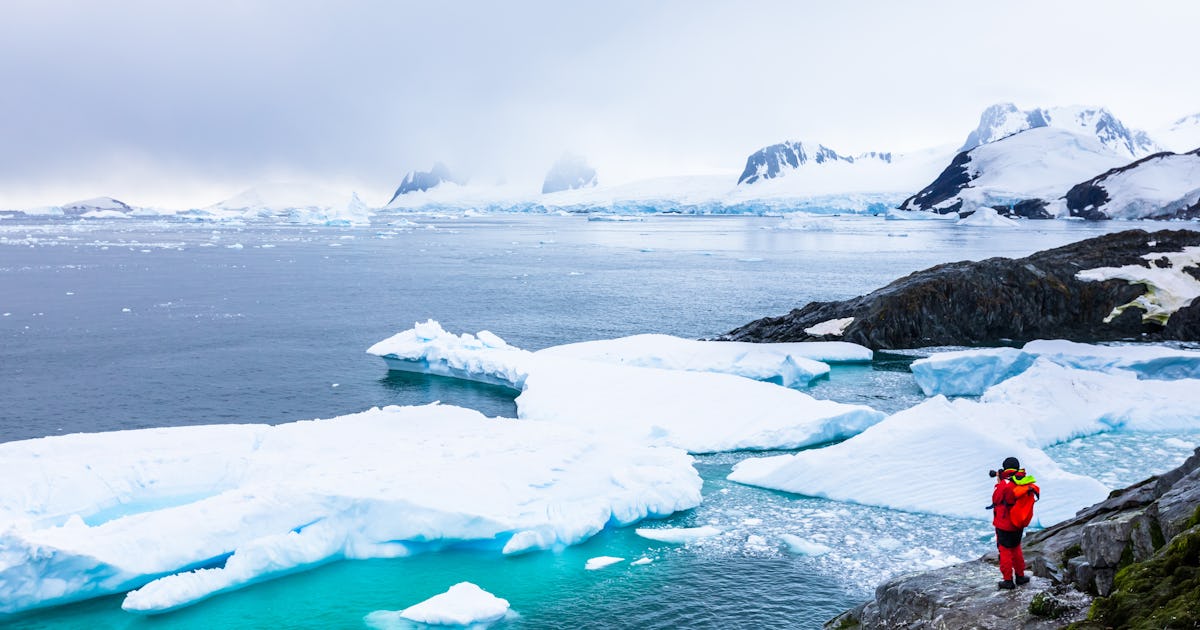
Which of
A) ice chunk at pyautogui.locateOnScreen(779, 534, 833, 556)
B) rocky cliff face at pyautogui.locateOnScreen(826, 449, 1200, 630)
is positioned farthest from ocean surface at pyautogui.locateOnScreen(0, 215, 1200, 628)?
rocky cliff face at pyautogui.locateOnScreen(826, 449, 1200, 630)

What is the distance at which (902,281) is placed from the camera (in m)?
36.6

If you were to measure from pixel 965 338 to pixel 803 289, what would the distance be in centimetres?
1685

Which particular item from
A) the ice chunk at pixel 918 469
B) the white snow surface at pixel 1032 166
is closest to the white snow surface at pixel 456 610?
the ice chunk at pixel 918 469

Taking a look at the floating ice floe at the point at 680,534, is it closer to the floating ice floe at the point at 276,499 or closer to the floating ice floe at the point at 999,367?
the floating ice floe at the point at 276,499

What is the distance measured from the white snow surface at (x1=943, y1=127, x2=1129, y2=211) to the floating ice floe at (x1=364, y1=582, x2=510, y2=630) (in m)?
139

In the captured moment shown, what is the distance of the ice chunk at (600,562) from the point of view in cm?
1422

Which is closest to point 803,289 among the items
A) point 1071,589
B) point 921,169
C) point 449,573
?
point 449,573

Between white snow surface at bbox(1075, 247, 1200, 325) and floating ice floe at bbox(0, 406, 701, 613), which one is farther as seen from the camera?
white snow surface at bbox(1075, 247, 1200, 325)

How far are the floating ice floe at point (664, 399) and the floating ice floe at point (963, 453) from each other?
2169 mm

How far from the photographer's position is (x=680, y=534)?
50.4ft

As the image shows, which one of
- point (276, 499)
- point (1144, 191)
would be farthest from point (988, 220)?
point (276, 499)

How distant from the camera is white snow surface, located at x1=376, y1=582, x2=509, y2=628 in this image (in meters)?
12.1

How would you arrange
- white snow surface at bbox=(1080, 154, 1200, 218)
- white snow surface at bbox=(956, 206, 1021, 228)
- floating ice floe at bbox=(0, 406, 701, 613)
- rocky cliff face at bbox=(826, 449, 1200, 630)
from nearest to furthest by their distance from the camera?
rocky cliff face at bbox=(826, 449, 1200, 630) < floating ice floe at bbox=(0, 406, 701, 613) < white snow surface at bbox=(1080, 154, 1200, 218) < white snow surface at bbox=(956, 206, 1021, 228)

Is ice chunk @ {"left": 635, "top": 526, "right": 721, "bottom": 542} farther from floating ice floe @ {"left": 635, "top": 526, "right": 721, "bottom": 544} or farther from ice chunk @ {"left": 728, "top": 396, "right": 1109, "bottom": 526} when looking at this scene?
ice chunk @ {"left": 728, "top": 396, "right": 1109, "bottom": 526}
